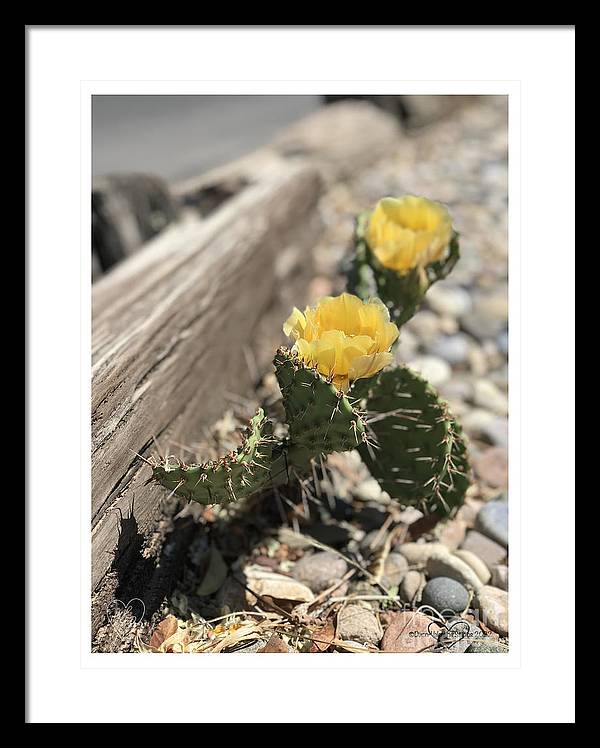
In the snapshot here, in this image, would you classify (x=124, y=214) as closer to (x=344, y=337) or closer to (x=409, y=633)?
(x=344, y=337)

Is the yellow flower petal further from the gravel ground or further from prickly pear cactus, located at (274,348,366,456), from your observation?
the gravel ground

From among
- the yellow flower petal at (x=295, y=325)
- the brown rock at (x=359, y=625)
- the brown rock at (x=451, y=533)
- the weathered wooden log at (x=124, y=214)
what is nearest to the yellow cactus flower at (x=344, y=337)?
the yellow flower petal at (x=295, y=325)

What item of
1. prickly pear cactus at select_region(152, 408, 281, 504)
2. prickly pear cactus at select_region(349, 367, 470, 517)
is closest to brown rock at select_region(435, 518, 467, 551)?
prickly pear cactus at select_region(349, 367, 470, 517)

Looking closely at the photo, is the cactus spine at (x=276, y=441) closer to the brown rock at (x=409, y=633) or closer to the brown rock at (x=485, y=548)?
the brown rock at (x=409, y=633)

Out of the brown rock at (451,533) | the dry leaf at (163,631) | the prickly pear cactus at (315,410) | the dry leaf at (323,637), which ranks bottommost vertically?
the dry leaf at (323,637)

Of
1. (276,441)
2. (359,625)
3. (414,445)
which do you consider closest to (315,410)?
(276,441)
